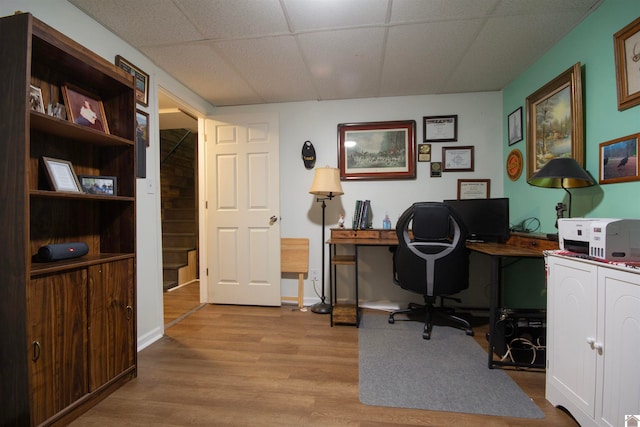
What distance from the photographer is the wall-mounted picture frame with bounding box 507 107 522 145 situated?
2.36m

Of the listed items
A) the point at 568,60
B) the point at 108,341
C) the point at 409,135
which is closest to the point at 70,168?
the point at 108,341

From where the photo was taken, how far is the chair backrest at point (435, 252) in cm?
204

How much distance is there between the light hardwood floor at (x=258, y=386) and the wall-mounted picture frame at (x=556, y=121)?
156 centimetres

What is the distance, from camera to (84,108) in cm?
147

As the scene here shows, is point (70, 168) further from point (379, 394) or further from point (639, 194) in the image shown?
point (639, 194)

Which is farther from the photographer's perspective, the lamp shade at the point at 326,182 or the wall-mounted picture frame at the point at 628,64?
the lamp shade at the point at 326,182

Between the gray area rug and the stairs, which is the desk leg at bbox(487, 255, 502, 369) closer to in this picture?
the gray area rug

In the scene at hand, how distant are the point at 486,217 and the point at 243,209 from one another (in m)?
2.49

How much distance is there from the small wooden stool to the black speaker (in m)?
1.80

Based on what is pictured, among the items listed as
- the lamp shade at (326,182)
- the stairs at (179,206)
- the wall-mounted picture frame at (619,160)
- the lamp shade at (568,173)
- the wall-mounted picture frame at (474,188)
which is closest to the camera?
the wall-mounted picture frame at (619,160)

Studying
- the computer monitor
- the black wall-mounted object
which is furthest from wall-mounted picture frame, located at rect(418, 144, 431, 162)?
the black wall-mounted object

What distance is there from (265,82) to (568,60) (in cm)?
241

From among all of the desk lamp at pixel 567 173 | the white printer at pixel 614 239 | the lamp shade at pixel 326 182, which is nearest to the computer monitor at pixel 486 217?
the desk lamp at pixel 567 173

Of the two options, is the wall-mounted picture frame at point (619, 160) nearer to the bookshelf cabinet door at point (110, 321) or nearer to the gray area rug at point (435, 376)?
the gray area rug at point (435, 376)
